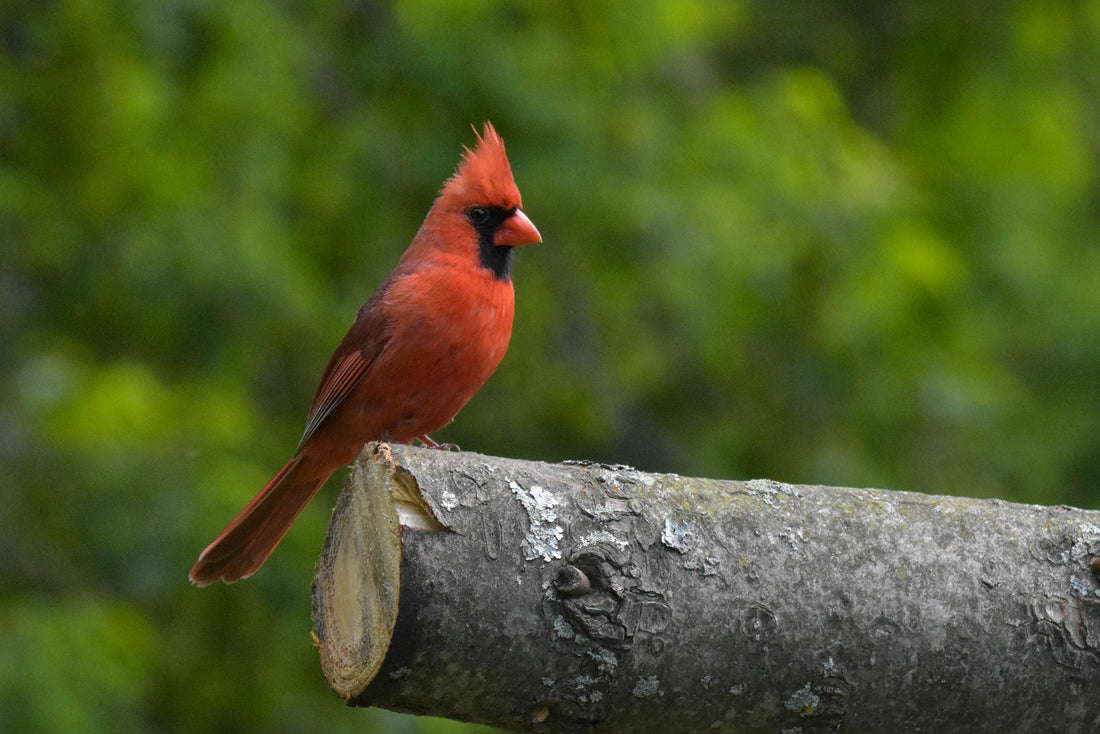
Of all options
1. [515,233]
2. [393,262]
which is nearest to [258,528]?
[515,233]

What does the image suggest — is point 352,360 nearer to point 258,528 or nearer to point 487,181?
point 258,528

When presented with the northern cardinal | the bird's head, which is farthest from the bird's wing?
the bird's head

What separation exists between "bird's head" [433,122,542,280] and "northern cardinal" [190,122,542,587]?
0.05 metres

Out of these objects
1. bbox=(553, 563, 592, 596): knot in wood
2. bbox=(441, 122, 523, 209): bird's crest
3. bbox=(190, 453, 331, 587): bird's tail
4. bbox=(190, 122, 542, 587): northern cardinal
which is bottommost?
bbox=(553, 563, 592, 596): knot in wood

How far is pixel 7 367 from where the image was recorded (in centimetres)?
568

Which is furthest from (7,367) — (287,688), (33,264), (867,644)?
(867,644)

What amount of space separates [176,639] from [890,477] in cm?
325

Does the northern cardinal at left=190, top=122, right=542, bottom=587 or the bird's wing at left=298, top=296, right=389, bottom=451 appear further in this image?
the bird's wing at left=298, top=296, right=389, bottom=451

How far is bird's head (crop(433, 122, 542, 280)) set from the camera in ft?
13.1

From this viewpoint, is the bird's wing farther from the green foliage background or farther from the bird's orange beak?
the green foliage background

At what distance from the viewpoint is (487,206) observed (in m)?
4.05

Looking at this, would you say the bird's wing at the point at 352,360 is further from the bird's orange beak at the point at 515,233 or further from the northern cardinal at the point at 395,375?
the bird's orange beak at the point at 515,233

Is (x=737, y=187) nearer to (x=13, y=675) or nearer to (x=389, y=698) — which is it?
(x=13, y=675)

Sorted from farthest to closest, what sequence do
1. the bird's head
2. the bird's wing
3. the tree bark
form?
1. the bird's head
2. the bird's wing
3. the tree bark
